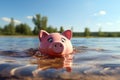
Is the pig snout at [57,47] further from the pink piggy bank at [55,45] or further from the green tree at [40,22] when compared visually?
the green tree at [40,22]

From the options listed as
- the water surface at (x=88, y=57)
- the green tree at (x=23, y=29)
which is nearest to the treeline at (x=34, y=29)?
the green tree at (x=23, y=29)

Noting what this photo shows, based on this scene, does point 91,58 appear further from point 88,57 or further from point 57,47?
point 57,47

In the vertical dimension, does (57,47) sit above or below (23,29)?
below

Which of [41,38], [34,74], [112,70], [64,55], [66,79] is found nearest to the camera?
[66,79]

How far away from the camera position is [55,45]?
7.80m

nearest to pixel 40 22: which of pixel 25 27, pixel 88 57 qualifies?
pixel 25 27

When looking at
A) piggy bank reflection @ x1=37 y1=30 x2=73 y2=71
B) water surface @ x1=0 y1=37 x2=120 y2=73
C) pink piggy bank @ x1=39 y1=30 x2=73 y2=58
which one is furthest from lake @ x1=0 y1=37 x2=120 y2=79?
pink piggy bank @ x1=39 y1=30 x2=73 y2=58

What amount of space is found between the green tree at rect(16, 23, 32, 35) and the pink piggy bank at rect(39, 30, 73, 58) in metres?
49.8

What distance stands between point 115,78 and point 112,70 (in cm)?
80

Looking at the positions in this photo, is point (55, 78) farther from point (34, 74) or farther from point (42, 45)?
point (42, 45)

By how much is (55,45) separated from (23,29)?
2129 inches

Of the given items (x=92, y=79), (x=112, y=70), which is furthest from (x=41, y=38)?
(x=92, y=79)

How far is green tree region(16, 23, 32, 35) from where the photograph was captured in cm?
5914

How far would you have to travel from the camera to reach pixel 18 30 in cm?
6272
